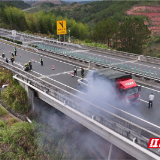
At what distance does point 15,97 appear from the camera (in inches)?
872

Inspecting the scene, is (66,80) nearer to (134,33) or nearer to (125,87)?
(125,87)

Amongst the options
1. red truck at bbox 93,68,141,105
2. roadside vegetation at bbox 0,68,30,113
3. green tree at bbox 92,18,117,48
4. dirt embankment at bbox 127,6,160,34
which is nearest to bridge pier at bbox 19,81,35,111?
roadside vegetation at bbox 0,68,30,113

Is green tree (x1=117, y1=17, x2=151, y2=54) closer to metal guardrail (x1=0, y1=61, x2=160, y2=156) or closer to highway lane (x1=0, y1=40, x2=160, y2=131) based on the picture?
highway lane (x1=0, y1=40, x2=160, y2=131)

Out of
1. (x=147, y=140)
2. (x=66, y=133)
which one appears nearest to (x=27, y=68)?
(x=66, y=133)

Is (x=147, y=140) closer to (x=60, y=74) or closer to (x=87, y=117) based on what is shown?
(x=87, y=117)

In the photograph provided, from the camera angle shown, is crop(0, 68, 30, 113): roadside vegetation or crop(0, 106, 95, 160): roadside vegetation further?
crop(0, 68, 30, 113): roadside vegetation

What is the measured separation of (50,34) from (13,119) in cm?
5234

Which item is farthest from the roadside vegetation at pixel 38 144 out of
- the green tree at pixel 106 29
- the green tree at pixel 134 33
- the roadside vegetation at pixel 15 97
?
the green tree at pixel 106 29

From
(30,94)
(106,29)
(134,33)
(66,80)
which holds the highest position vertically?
(106,29)

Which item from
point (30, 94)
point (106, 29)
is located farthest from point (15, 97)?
point (106, 29)

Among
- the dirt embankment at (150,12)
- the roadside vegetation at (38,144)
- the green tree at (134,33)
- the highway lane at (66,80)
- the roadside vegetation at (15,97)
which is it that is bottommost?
the roadside vegetation at (38,144)

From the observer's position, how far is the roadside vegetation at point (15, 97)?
21.5 m

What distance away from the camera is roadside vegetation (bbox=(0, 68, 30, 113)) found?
70.7 ft

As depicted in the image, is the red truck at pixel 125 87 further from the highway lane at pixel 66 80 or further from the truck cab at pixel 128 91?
the highway lane at pixel 66 80
